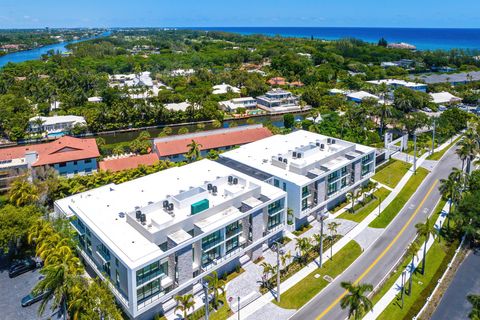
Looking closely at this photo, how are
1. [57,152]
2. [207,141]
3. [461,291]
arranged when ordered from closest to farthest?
1. [461,291]
2. [57,152]
3. [207,141]

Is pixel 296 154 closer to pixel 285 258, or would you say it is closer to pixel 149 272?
pixel 285 258

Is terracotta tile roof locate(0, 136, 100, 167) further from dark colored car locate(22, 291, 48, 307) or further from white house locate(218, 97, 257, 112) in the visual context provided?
white house locate(218, 97, 257, 112)

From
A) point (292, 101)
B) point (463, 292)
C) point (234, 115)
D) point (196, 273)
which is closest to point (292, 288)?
point (196, 273)

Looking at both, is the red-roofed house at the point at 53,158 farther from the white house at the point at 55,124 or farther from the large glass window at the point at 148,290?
the large glass window at the point at 148,290

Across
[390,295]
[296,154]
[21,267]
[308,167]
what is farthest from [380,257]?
[21,267]

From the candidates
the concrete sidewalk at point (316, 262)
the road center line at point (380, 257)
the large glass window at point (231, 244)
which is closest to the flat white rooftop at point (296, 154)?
the concrete sidewalk at point (316, 262)
